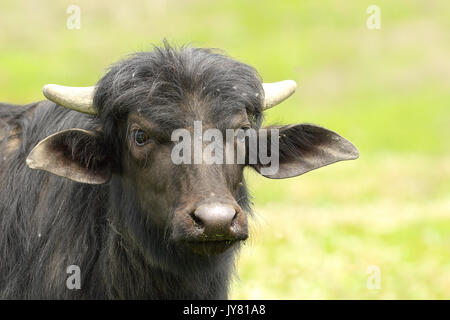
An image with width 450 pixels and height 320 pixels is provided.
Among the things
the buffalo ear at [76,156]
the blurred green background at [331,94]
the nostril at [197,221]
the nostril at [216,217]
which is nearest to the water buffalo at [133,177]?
the buffalo ear at [76,156]

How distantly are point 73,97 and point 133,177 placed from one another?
78 centimetres

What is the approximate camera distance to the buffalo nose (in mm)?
5449

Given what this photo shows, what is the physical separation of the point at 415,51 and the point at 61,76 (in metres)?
18.9

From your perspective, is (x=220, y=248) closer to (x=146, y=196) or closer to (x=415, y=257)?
(x=146, y=196)

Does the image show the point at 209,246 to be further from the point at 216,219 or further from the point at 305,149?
the point at 305,149

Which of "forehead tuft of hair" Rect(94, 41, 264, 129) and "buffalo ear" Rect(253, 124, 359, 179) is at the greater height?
"forehead tuft of hair" Rect(94, 41, 264, 129)

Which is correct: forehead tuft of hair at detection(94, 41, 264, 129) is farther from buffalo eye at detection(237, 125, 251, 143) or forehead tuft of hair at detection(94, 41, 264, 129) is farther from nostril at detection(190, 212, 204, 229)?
nostril at detection(190, 212, 204, 229)

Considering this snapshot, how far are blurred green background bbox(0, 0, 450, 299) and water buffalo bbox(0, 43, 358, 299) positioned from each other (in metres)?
3.57

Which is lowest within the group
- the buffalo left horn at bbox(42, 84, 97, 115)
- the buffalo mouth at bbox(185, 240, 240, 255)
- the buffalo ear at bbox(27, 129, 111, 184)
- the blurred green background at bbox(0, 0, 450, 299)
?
the buffalo mouth at bbox(185, 240, 240, 255)

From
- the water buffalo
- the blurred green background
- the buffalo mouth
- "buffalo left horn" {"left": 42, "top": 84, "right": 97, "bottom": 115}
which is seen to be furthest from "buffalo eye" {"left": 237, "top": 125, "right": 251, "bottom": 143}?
the blurred green background

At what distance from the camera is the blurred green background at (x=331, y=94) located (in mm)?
11594

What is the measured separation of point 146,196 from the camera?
6297 mm

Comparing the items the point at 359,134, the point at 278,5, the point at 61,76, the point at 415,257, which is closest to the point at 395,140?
the point at 359,134

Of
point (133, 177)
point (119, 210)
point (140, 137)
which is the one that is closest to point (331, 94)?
point (119, 210)
